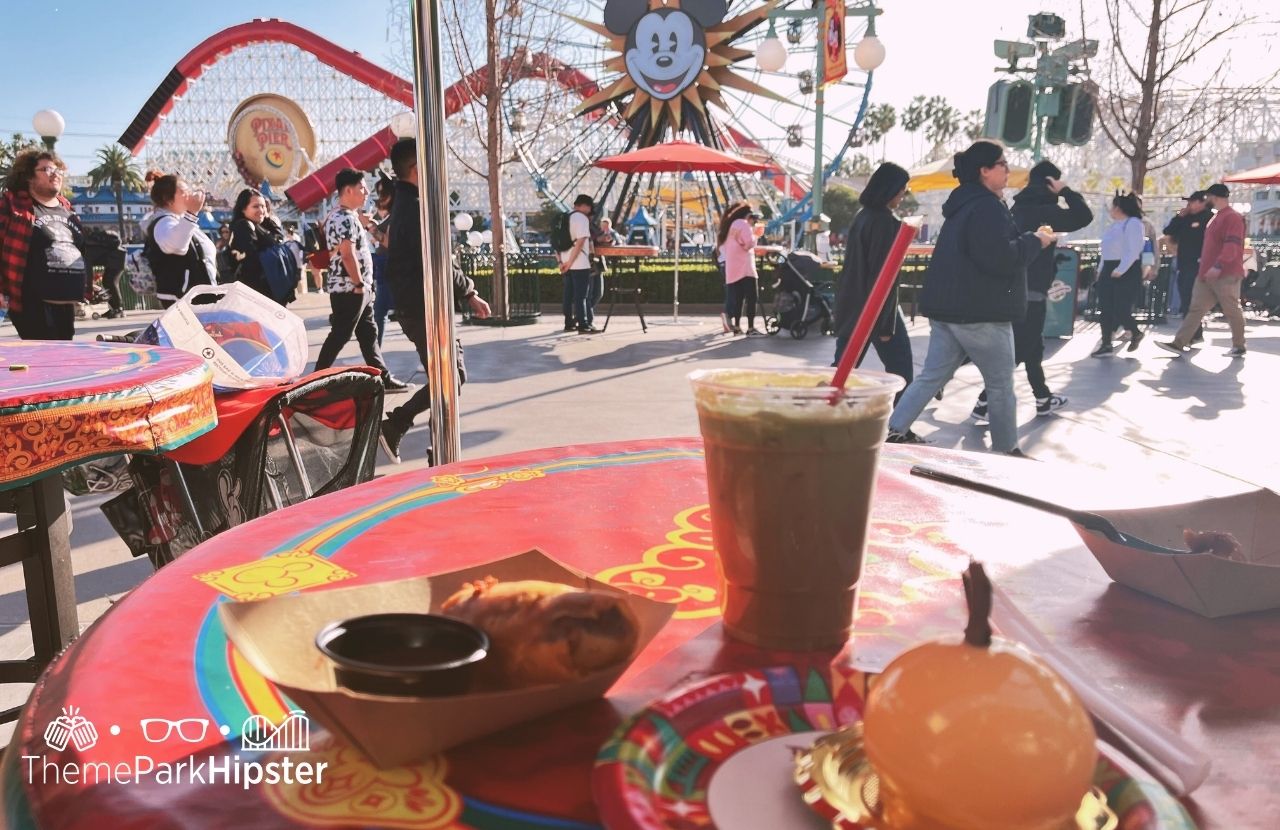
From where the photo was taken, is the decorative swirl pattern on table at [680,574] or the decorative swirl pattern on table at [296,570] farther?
the decorative swirl pattern on table at [680,574]

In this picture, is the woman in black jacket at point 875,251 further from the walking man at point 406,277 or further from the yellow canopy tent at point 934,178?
the yellow canopy tent at point 934,178

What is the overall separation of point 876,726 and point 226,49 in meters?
31.2

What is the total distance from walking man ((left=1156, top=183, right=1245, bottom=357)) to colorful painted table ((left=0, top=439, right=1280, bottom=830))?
8884 mm

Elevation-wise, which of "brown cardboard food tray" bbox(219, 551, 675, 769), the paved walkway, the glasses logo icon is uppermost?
"brown cardboard food tray" bbox(219, 551, 675, 769)

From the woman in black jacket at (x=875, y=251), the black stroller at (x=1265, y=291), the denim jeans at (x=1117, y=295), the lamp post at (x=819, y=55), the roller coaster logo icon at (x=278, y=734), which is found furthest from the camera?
the lamp post at (x=819, y=55)

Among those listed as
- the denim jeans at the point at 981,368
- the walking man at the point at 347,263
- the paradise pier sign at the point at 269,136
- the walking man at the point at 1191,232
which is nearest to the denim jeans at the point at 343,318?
the walking man at the point at 347,263

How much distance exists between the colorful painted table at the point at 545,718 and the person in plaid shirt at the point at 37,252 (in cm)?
431

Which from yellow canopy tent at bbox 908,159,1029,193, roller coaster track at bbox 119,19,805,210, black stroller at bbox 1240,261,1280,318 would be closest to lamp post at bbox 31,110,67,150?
roller coaster track at bbox 119,19,805,210

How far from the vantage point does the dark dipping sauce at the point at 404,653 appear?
0.53 meters

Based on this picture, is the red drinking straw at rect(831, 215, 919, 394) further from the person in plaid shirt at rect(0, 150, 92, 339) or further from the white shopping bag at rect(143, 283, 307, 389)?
the person in plaid shirt at rect(0, 150, 92, 339)

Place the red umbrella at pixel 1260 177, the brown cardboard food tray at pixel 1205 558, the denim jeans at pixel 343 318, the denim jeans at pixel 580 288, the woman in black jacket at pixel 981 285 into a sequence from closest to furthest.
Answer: the brown cardboard food tray at pixel 1205 558 → the woman in black jacket at pixel 981 285 → the denim jeans at pixel 343 318 → the denim jeans at pixel 580 288 → the red umbrella at pixel 1260 177

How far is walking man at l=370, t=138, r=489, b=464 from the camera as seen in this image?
4.62m

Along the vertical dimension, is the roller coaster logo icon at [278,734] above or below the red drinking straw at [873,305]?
below

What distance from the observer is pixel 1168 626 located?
822 mm
